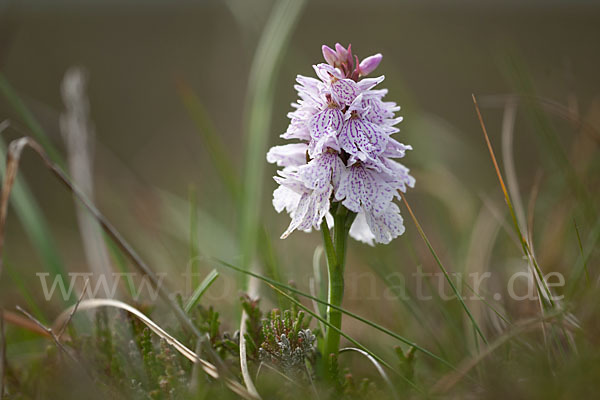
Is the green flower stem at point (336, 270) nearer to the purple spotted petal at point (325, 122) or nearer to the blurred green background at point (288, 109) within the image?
Result: the purple spotted petal at point (325, 122)

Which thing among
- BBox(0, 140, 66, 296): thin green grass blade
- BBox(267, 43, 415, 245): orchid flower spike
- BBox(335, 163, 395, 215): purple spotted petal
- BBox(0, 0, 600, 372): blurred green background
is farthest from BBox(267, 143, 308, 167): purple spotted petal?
BBox(0, 140, 66, 296): thin green grass blade

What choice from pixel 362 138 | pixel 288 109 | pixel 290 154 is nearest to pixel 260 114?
pixel 290 154

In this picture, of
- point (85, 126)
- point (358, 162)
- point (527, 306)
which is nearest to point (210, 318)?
point (358, 162)

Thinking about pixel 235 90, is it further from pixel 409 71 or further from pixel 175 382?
pixel 175 382

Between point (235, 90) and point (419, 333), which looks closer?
point (419, 333)

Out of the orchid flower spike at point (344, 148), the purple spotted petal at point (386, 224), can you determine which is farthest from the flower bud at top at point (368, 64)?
the purple spotted petal at point (386, 224)

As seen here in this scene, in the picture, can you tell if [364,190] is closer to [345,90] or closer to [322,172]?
[322,172]
